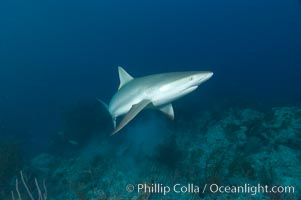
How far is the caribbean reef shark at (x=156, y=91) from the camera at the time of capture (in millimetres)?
5492

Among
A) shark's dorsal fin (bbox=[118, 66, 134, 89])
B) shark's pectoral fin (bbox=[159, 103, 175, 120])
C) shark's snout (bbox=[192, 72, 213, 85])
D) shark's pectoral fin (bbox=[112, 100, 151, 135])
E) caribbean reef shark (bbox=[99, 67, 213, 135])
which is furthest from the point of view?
shark's dorsal fin (bbox=[118, 66, 134, 89])

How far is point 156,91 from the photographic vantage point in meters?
6.16

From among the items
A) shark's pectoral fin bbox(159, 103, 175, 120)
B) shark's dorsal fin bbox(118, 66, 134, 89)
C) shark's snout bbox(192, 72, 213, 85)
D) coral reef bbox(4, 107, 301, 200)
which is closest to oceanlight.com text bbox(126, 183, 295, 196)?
coral reef bbox(4, 107, 301, 200)

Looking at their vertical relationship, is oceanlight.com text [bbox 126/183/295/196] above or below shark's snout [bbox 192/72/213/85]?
below

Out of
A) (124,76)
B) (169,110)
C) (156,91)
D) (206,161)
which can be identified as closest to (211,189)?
(206,161)

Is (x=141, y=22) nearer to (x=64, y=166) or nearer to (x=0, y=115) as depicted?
(x=0, y=115)

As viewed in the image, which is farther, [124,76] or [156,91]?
[124,76]

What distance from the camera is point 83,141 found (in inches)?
669

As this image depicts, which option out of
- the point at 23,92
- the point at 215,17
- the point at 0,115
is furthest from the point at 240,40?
the point at 0,115

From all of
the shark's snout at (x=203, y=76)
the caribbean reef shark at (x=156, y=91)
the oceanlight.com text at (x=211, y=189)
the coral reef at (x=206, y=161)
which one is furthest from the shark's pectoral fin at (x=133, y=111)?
the coral reef at (x=206, y=161)

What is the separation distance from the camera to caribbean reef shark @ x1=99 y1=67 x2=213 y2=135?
216 inches

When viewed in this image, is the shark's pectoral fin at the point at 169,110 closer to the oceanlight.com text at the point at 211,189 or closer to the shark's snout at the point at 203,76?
the oceanlight.com text at the point at 211,189

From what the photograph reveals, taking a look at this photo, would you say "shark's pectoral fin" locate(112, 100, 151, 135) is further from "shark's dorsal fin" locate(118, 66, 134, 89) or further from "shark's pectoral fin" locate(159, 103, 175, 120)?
"shark's dorsal fin" locate(118, 66, 134, 89)

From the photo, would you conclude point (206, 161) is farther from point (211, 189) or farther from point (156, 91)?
point (156, 91)
